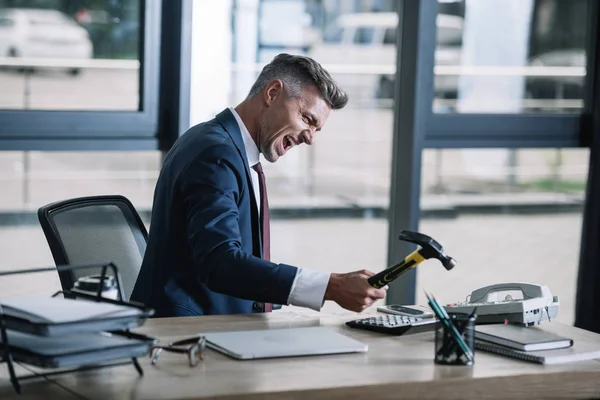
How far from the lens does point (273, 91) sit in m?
2.59

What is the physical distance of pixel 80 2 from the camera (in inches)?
137

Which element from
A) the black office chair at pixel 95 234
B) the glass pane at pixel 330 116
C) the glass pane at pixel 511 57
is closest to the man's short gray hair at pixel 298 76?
the black office chair at pixel 95 234

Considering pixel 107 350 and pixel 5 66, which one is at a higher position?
pixel 5 66

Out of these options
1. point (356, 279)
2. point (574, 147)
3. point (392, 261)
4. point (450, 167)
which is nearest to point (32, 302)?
point (356, 279)

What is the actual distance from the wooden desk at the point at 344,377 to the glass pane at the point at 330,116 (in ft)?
5.97

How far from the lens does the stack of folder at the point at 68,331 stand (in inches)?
64.4

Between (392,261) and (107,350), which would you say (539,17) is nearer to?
(392,261)

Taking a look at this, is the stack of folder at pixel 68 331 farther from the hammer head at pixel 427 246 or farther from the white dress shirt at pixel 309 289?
the hammer head at pixel 427 246

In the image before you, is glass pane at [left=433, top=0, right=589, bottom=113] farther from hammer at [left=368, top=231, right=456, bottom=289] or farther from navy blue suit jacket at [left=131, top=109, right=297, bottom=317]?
hammer at [left=368, top=231, right=456, bottom=289]

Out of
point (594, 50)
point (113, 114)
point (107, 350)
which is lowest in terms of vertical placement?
point (107, 350)

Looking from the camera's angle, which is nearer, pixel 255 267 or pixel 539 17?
pixel 255 267

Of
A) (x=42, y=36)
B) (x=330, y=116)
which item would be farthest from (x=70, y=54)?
(x=330, y=116)

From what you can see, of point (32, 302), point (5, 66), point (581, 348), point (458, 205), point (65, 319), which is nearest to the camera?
point (65, 319)

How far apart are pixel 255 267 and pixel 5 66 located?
1.68 metres
